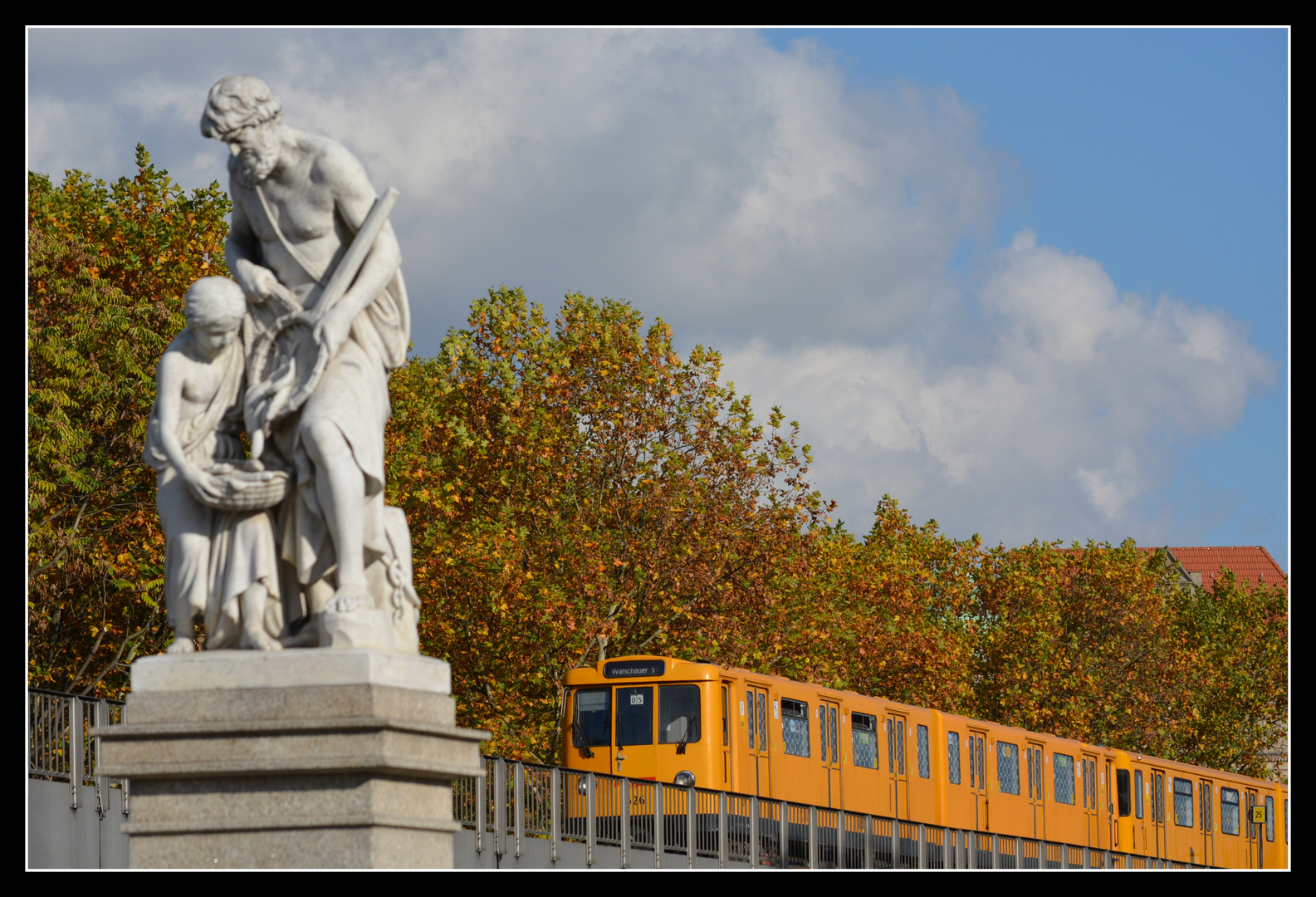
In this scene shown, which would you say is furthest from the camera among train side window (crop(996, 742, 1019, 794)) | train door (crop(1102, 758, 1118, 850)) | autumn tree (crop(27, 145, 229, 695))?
train door (crop(1102, 758, 1118, 850))

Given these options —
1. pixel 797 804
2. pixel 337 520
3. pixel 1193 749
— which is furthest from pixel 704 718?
pixel 1193 749

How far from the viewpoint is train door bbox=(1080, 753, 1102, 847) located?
1359 inches

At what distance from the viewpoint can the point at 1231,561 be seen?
292ft

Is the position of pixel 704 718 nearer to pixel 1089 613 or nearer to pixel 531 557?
pixel 531 557

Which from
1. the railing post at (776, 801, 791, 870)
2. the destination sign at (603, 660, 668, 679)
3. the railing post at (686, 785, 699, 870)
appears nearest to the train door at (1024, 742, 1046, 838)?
the destination sign at (603, 660, 668, 679)

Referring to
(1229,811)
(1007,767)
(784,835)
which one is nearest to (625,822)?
(784,835)

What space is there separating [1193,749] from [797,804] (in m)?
34.5

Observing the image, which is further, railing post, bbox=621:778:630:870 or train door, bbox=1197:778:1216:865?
train door, bbox=1197:778:1216:865

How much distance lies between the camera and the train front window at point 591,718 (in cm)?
2623

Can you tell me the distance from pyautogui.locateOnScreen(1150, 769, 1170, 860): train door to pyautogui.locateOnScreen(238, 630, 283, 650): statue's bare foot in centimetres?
3109

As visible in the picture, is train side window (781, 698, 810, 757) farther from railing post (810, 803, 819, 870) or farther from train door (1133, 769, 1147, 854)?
train door (1133, 769, 1147, 854)

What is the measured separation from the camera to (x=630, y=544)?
30938 millimetres

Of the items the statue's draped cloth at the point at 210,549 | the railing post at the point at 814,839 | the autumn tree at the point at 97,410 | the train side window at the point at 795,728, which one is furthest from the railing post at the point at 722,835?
the statue's draped cloth at the point at 210,549

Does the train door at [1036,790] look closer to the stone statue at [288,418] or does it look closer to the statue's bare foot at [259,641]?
the stone statue at [288,418]
